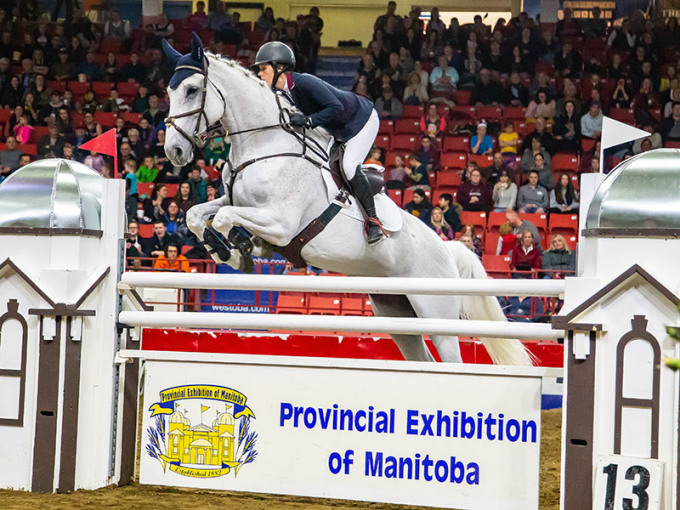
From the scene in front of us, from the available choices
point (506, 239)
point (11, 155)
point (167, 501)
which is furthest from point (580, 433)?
point (11, 155)

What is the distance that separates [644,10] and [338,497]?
15.4 m

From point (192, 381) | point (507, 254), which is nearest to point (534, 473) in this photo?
point (192, 381)

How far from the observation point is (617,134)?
374 centimetres

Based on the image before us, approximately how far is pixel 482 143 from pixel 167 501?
9.12 metres

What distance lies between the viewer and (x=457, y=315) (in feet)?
17.6

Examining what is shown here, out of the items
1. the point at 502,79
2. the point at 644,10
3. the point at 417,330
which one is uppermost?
the point at 644,10

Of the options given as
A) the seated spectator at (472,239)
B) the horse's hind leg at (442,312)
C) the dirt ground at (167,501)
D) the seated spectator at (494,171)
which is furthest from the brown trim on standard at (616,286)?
the seated spectator at (494,171)

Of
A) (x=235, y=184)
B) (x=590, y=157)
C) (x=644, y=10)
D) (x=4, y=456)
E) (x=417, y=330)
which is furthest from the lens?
(x=644, y=10)

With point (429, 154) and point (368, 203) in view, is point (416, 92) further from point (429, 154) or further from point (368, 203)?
point (368, 203)

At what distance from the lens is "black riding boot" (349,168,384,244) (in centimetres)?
483

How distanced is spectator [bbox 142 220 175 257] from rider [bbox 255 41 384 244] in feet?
17.4

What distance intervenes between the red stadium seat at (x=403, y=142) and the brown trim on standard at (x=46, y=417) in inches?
353

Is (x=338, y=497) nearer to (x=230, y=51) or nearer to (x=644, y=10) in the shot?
(x=230, y=51)

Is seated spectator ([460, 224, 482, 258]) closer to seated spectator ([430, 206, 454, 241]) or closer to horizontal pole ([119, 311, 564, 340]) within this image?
seated spectator ([430, 206, 454, 241])
